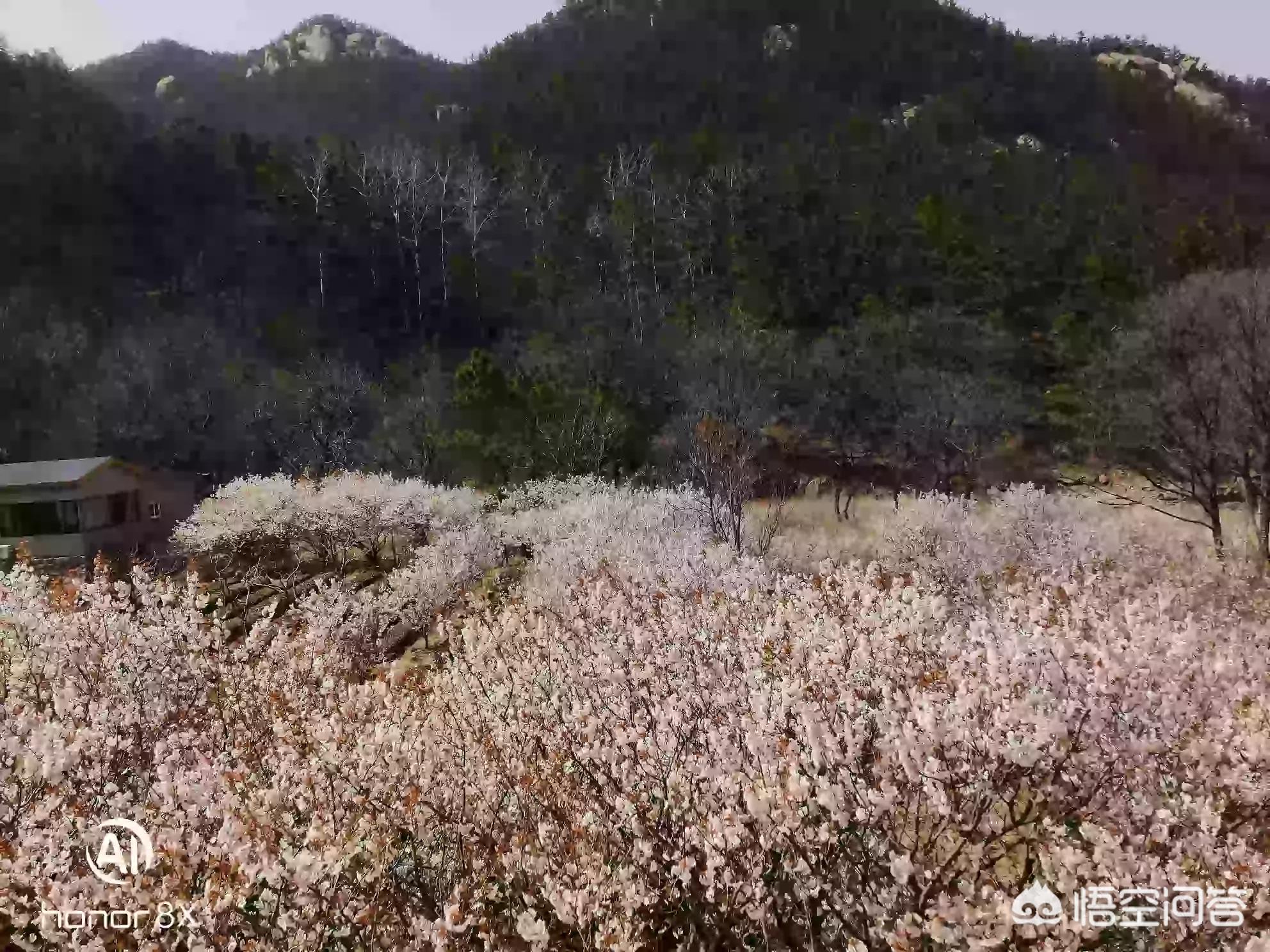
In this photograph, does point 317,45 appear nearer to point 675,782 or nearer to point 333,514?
point 333,514

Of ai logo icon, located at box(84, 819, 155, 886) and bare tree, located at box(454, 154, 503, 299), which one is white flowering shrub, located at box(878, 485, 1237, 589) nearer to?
ai logo icon, located at box(84, 819, 155, 886)

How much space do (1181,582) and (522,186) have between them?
41.7 m

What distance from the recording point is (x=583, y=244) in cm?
4172

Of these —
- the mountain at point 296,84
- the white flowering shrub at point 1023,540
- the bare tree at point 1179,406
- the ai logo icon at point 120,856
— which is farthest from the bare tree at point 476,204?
the ai logo icon at point 120,856

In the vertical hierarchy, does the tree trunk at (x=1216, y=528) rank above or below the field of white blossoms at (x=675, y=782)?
below

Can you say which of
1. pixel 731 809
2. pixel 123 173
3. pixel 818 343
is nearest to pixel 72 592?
pixel 731 809

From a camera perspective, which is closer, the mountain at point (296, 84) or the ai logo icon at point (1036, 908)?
the ai logo icon at point (1036, 908)

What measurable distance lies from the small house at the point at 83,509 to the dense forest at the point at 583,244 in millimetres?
1940

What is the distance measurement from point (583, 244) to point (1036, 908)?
137 ft

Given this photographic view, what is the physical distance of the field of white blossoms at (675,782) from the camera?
3.05m

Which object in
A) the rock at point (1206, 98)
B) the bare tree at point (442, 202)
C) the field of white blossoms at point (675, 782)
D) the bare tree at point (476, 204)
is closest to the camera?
the field of white blossoms at point (675, 782)

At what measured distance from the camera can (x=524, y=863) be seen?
3.50 metres

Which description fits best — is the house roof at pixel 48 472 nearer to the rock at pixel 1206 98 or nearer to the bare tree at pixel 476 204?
the bare tree at pixel 476 204

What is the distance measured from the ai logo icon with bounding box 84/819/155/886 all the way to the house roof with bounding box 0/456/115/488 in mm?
11971
